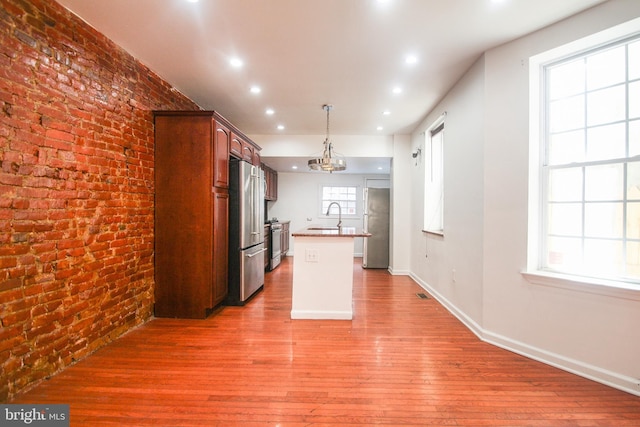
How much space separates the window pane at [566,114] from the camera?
83.2 inches

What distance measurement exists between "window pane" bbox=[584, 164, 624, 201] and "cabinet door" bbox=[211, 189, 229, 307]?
3.40 meters

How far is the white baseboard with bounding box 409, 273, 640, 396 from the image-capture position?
5.94 feet

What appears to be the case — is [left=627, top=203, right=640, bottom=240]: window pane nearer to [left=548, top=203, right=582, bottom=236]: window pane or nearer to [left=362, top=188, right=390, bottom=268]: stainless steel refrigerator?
[left=548, top=203, right=582, bottom=236]: window pane

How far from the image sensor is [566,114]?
2.18 m

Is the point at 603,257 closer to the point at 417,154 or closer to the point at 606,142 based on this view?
the point at 606,142

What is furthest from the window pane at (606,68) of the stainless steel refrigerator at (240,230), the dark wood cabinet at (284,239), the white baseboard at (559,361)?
the dark wood cabinet at (284,239)

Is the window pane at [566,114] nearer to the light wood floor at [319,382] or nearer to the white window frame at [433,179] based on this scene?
→ the white window frame at [433,179]

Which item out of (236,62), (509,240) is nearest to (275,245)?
(236,62)

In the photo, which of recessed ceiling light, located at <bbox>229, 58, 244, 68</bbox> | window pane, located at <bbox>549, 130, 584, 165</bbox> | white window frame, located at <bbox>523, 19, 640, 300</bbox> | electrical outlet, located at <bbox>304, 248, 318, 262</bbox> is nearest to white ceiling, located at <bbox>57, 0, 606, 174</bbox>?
recessed ceiling light, located at <bbox>229, 58, 244, 68</bbox>

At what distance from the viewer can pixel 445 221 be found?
344cm

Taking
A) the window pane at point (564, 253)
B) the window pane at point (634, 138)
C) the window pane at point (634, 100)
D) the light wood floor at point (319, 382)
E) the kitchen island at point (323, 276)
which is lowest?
the light wood floor at point (319, 382)

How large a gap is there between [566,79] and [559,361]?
2283 mm

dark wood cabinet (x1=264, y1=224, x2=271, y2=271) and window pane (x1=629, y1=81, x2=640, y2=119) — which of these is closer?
window pane (x1=629, y1=81, x2=640, y2=119)

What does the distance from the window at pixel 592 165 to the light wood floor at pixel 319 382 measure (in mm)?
925
